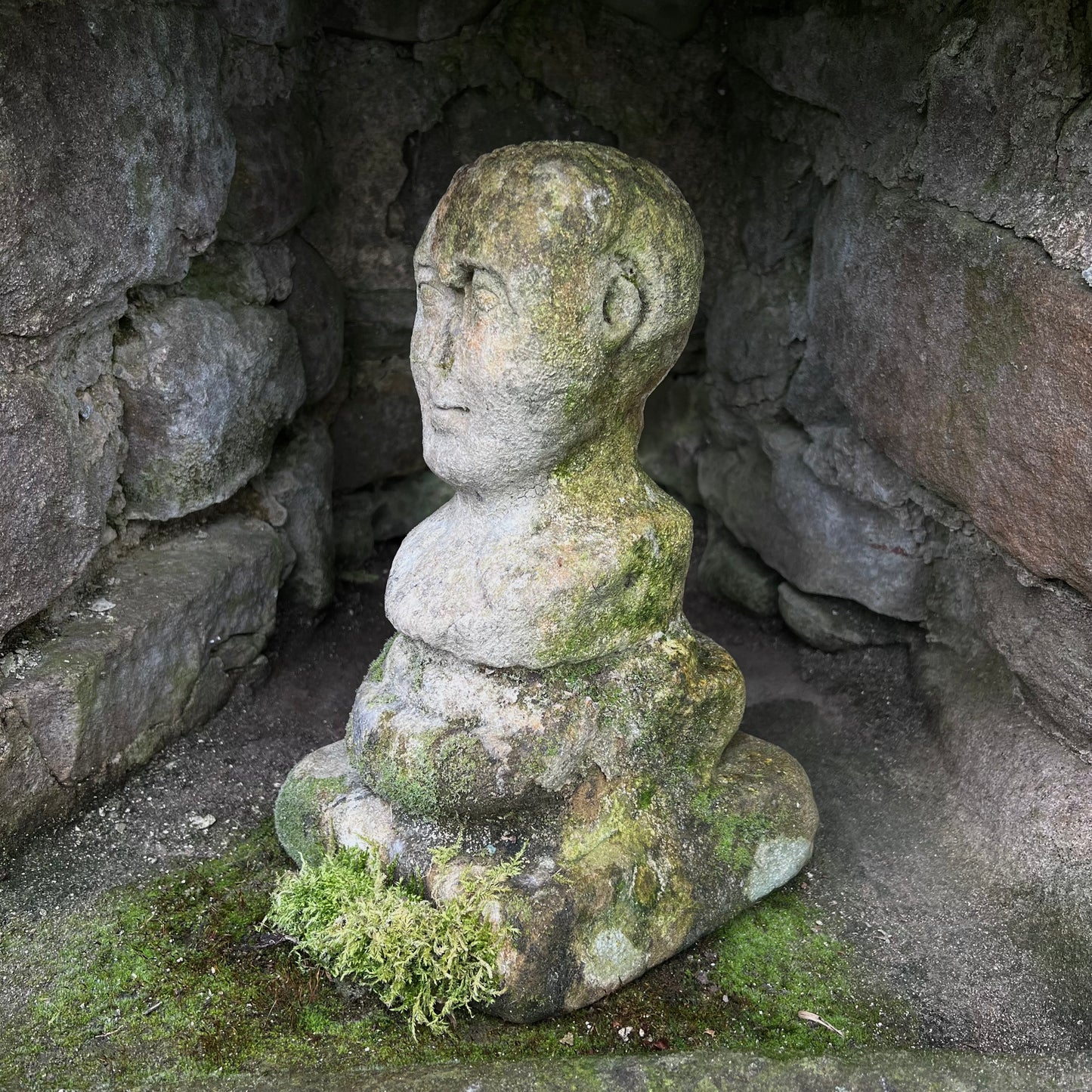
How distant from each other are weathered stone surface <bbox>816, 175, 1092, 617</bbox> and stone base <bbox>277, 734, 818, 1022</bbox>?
640mm

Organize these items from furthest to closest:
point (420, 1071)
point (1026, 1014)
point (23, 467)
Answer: point (23, 467) → point (1026, 1014) → point (420, 1071)

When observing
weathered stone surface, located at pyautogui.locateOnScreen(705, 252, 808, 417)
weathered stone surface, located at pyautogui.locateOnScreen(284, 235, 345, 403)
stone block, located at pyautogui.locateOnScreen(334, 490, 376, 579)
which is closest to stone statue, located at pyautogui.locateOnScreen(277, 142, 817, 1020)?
weathered stone surface, located at pyautogui.locateOnScreen(284, 235, 345, 403)

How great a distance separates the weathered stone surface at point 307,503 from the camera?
2693 millimetres

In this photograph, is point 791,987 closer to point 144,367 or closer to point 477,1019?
point 477,1019

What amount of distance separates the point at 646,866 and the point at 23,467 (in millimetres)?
1240

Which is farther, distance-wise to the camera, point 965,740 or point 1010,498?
point 965,740

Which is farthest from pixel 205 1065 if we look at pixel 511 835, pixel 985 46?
pixel 985 46

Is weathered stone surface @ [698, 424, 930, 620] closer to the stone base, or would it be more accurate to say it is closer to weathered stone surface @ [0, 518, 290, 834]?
the stone base

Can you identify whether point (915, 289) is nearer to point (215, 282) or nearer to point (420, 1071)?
point (215, 282)

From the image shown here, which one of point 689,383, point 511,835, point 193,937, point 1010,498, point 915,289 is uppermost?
point 915,289

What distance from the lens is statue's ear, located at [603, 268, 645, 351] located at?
1.76 m

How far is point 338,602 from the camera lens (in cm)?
300

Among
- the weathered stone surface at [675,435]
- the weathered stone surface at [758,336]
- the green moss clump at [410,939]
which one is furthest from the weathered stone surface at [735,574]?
the green moss clump at [410,939]

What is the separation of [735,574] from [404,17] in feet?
5.09
